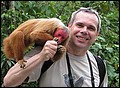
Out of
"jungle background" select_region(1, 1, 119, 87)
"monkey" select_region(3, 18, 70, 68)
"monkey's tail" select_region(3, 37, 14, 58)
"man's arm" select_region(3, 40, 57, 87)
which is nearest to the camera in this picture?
"man's arm" select_region(3, 40, 57, 87)

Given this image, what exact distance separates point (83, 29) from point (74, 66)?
9.5 inches

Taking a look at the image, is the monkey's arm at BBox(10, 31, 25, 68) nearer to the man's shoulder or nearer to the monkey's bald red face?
the man's shoulder

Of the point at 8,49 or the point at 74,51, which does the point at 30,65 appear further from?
the point at 8,49

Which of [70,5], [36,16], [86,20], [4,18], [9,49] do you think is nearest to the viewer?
[86,20]

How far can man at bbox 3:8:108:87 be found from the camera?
1.55 meters

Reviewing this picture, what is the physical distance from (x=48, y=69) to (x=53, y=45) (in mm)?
245

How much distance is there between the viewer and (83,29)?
1.78 metres

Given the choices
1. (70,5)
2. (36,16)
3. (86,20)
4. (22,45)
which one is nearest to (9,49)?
(22,45)

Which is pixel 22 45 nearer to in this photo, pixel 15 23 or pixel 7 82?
pixel 7 82

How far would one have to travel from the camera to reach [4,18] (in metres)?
2.54

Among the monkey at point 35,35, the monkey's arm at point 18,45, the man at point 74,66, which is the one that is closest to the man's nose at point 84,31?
the man at point 74,66

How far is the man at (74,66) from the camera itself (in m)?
1.55

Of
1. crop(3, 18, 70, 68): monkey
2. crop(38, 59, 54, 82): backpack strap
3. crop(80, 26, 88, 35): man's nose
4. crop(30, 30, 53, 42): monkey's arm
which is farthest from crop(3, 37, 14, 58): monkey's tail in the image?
crop(80, 26, 88, 35): man's nose

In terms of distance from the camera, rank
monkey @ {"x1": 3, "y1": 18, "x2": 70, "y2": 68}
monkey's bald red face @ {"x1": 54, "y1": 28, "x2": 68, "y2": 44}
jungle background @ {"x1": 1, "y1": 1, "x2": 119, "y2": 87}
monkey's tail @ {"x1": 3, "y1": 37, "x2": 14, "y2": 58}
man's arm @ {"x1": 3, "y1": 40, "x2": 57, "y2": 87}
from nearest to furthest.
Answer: man's arm @ {"x1": 3, "y1": 40, "x2": 57, "y2": 87} → monkey's bald red face @ {"x1": 54, "y1": 28, "x2": 68, "y2": 44} → monkey @ {"x1": 3, "y1": 18, "x2": 70, "y2": 68} → monkey's tail @ {"x1": 3, "y1": 37, "x2": 14, "y2": 58} → jungle background @ {"x1": 1, "y1": 1, "x2": 119, "y2": 87}
